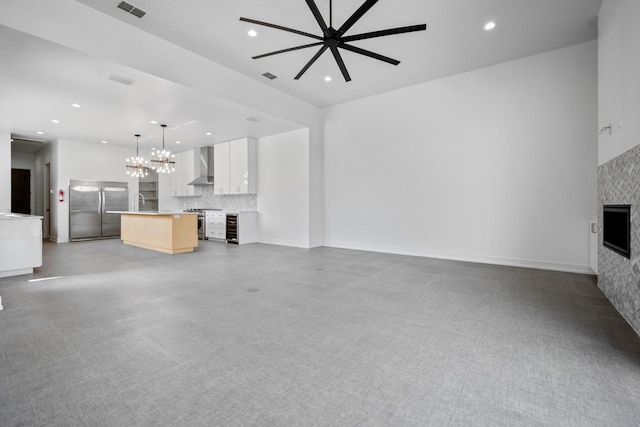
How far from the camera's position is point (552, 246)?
195 inches

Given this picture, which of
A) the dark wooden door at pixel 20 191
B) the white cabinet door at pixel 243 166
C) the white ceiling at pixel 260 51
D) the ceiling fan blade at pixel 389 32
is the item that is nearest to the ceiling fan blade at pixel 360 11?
the ceiling fan blade at pixel 389 32

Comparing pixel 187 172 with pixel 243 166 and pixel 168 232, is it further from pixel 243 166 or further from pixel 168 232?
pixel 168 232

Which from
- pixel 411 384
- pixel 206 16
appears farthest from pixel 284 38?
→ pixel 411 384

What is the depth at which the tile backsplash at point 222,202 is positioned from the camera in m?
9.12

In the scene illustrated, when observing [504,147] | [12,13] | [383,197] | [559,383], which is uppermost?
[12,13]

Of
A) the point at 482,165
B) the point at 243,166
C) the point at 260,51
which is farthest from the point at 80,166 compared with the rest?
the point at 482,165

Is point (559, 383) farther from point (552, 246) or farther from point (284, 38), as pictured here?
point (284, 38)

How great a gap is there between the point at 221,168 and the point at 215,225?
5.93 ft

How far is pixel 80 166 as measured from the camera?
8969mm

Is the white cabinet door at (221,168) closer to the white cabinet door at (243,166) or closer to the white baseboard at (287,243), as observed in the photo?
the white cabinet door at (243,166)

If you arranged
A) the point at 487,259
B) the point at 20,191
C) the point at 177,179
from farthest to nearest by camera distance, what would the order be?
the point at 177,179 → the point at 20,191 → the point at 487,259

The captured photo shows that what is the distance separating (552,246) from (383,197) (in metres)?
3.23

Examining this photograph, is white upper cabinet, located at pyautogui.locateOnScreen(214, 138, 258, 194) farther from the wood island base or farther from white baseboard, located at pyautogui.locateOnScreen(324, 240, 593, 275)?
white baseboard, located at pyautogui.locateOnScreen(324, 240, 593, 275)

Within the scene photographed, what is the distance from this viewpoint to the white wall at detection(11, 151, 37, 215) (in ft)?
33.3
